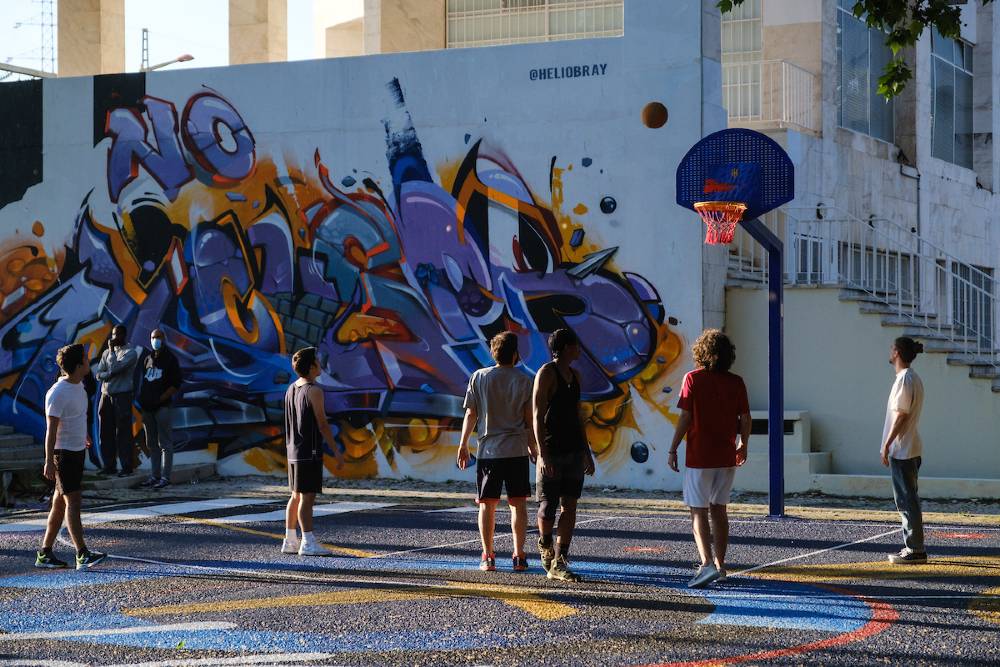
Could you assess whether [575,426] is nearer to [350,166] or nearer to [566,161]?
[566,161]

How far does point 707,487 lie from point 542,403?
4.26 ft

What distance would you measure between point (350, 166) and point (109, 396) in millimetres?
4221

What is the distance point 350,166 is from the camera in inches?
703

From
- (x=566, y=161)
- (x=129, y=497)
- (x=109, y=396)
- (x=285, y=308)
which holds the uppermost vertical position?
(x=566, y=161)

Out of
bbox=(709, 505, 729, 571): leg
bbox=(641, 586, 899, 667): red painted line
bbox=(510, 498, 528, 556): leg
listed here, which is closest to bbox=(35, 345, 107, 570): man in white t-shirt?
bbox=(510, 498, 528, 556): leg

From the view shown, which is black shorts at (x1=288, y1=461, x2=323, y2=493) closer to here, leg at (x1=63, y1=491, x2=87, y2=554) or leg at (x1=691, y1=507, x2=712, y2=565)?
leg at (x1=63, y1=491, x2=87, y2=554)

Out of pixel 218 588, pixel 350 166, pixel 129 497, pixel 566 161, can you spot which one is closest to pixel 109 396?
pixel 129 497

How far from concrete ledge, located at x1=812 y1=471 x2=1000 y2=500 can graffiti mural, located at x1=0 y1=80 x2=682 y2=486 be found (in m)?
1.99

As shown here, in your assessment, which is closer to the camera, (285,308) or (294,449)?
(294,449)

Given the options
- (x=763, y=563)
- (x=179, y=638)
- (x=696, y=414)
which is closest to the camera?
(x=179, y=638)

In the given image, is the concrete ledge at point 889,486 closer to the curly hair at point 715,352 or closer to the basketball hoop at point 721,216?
the basketball hoop at point 721,216

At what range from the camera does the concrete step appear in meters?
16.8

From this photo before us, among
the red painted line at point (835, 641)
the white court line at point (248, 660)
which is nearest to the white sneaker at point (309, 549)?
the white court line at point (248, 660)

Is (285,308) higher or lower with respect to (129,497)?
higher
